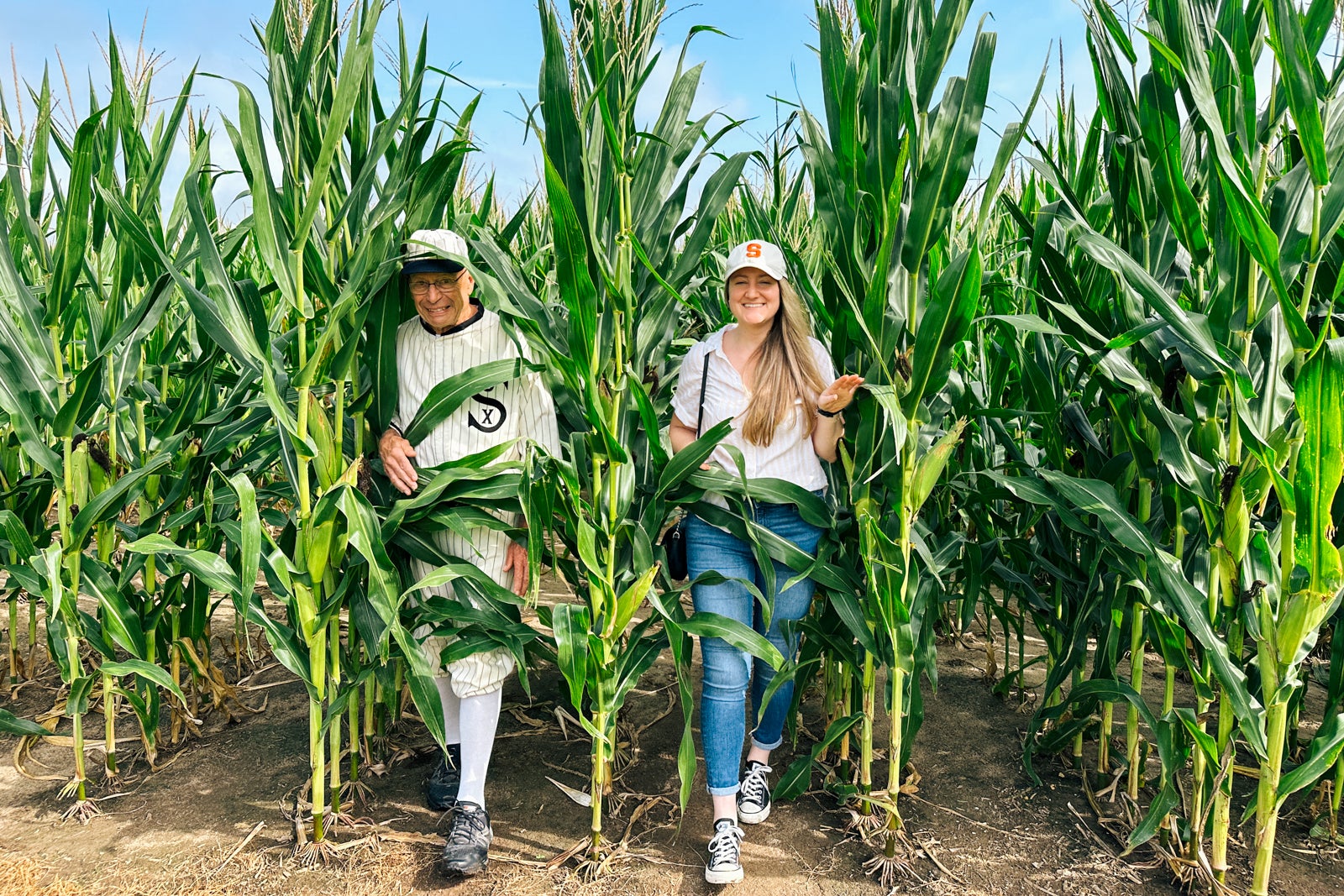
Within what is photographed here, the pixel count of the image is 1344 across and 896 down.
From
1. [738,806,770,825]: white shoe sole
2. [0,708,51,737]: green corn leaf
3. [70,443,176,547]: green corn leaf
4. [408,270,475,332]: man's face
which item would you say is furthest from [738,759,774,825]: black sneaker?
[0,708,51,737]: green corn leaf

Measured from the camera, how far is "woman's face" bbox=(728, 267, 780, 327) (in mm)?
2445

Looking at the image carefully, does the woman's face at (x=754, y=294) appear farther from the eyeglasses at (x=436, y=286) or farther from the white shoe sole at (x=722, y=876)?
the white shoe sole at (x=722, y=876)

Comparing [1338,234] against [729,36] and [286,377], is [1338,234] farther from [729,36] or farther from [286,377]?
[286,377]

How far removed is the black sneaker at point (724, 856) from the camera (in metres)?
2.40

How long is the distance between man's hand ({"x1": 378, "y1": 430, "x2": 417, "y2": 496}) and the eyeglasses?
41cm

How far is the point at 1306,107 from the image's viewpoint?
1.80 meters

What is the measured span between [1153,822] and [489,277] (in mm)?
2200

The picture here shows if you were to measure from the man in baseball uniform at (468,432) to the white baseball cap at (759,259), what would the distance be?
2.19ft

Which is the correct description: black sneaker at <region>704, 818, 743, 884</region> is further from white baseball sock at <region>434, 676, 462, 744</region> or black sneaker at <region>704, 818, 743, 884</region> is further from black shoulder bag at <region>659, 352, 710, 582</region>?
white baseball sock at <region>434, 676, 462, 744</region>

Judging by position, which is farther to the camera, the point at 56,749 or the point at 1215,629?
the point at 56,749

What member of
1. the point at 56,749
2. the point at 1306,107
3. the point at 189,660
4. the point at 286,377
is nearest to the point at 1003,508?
the point at 1306,107

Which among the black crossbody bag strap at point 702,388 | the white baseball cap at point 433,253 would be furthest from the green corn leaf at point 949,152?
the white baseball cap at point 433,253

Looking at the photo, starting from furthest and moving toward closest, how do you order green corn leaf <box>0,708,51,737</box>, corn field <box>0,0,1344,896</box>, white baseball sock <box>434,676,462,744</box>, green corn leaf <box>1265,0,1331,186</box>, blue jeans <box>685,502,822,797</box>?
white baseball sock <box>434,676,462,744</box>
green corn leaf <box>0,708,51,737</box>
blue jeans <box>685,502,822,797</box>
corn field <box>0,0,1344,896</box>
green corn leaf <box>1265,0,1331,186</box>

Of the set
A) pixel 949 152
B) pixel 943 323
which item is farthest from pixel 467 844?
pixel 949 152
